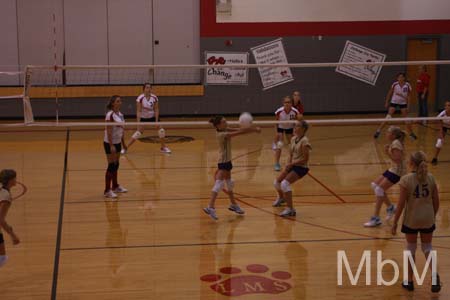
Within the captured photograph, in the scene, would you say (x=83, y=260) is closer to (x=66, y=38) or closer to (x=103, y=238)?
(x=103, y=238)

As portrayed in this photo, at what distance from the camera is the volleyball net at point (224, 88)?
2336 cm

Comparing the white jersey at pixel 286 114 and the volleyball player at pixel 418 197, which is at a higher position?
the white jersey at pixel 286 114

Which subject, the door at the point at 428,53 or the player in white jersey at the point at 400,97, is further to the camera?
the door at the point at 428,53

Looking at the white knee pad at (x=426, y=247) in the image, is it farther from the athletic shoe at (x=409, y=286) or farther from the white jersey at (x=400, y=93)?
the white jersey at (x=400, y=93)

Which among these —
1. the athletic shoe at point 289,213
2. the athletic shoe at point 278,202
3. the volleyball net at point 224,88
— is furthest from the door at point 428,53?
the athletic shoe at point 289,213

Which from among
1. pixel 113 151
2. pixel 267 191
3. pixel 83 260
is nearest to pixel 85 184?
pixel 113 151

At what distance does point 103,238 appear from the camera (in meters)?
11.1

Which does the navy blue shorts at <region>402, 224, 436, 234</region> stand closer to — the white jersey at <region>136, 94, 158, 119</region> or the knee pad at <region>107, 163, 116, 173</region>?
the knee pad at <region>107, 163, 116, 173</region>

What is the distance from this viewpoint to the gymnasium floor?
9.10 metres

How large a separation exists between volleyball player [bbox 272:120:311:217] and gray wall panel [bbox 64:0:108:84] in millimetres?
12778

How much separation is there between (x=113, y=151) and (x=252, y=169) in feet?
13.5

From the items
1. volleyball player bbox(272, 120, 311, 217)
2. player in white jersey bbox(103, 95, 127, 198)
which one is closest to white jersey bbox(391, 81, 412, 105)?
volleyball player bbox(272, 120, 311, 217)

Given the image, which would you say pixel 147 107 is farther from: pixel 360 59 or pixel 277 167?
pixel 360 59

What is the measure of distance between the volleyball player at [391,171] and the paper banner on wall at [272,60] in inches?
503
